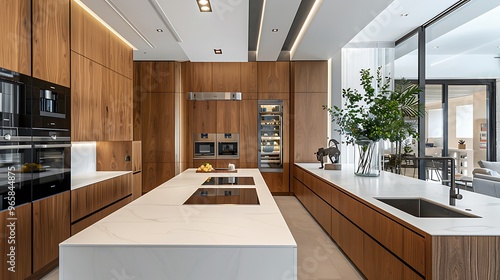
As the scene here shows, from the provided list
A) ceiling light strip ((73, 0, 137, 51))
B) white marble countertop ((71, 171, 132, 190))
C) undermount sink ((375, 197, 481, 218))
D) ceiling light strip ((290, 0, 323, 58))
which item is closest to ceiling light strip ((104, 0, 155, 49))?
ceiling light strip ((73, 0, 137, 51))

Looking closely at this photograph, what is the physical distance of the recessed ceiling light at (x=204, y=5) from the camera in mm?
3057

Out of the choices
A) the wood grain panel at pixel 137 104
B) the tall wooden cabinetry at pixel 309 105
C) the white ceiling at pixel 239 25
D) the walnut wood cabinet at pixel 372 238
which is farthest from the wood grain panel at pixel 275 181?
the wood grain panel at pixel 137 104

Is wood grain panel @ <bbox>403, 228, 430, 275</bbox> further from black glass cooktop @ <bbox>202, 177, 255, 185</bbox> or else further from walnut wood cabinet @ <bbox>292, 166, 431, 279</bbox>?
black glass cooktop @ <bbox>202, 177, 255, 185</bbox>

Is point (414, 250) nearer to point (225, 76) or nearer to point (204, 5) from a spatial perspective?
point (204, 5)

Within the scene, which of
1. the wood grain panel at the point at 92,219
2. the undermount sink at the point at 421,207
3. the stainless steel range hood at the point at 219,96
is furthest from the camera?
the stainless steel range hood at the point at 219,96

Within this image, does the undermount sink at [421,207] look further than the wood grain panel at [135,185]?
No

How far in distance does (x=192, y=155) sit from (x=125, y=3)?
340cm

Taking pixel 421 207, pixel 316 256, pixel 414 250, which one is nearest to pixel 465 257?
pixel 414 250

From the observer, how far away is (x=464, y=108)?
5.57 meters

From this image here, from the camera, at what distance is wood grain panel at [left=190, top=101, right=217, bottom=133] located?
595 cm

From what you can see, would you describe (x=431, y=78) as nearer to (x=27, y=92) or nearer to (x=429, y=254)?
(x=429, y=254)

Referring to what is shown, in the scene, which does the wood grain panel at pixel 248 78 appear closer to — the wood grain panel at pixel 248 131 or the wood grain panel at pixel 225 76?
the wood grain panel at pixel 225 76

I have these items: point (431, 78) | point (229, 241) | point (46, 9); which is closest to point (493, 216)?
point (229, 241)

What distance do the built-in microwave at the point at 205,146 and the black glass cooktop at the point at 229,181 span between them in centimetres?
288
